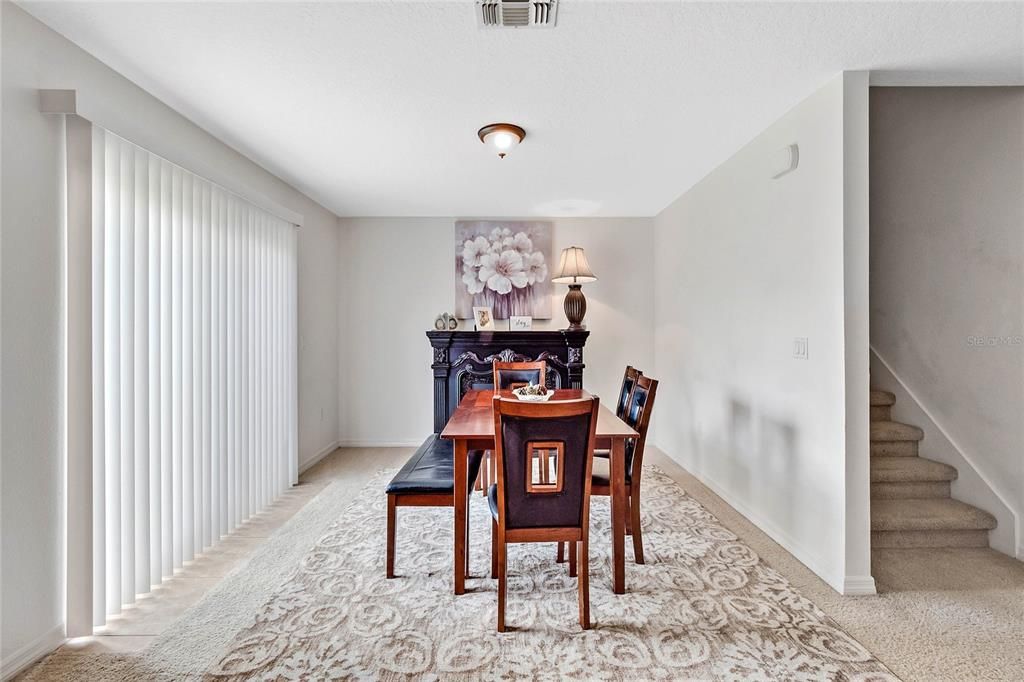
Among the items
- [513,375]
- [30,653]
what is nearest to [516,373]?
[513,375]

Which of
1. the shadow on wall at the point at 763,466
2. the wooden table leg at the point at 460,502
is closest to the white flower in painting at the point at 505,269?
the shadow on wall at the point at 763,466

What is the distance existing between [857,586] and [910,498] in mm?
1132

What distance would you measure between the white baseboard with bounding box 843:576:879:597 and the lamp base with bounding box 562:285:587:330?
3124 millimetres

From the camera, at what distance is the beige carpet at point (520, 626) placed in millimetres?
1781

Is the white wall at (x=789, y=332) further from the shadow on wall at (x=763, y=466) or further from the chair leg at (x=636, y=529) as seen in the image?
the chair leg at (x=636, y=529)

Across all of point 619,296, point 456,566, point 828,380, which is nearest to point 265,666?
point 456,566

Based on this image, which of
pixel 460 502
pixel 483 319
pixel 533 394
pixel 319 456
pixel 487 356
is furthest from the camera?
pixel 483 319

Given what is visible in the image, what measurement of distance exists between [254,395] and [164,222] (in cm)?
138

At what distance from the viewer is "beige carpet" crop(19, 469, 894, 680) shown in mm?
1781

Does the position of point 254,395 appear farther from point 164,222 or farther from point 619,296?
point 619,296

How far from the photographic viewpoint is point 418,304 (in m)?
5.29

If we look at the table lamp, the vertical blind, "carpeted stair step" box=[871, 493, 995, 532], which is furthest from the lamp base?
"carpeted stair step" box=[871, 493, 995, 532]

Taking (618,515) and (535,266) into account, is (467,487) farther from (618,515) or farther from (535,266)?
(535,266)

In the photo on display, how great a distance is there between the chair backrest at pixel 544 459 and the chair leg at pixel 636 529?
2.27 ft
